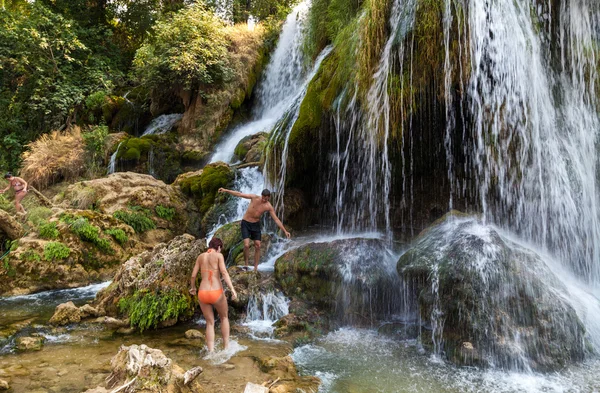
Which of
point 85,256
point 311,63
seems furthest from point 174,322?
point 311,63

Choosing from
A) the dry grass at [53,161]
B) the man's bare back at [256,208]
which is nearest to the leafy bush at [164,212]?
the man's bare back at [256,208]

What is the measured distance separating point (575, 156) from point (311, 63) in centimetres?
788

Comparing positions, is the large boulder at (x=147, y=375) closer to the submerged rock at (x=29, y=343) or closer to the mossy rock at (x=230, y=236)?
the submerged rock at (x=29, y=343)

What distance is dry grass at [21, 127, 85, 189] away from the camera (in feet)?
46.2

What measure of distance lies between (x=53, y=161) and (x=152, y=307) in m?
11.2

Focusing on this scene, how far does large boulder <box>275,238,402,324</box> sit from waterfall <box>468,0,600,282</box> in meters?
2.43

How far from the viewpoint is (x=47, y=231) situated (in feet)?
29.2

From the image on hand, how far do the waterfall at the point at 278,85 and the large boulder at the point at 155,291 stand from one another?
25.2ft

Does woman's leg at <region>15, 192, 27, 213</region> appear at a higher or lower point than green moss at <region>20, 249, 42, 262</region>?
higher

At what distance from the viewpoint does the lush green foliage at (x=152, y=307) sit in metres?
6.14

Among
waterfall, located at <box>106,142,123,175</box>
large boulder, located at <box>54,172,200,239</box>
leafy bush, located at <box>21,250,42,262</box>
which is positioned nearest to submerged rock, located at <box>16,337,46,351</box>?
leafy bush, located at <box>21,250,42,262</box>

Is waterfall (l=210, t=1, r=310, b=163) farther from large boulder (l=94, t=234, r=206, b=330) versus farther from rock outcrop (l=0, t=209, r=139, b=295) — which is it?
large boulder (l=94, t=234, r=206, b=330)

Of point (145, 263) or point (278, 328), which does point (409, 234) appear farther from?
point (145, 263)

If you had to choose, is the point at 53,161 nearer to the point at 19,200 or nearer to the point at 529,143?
the point at 19,200
